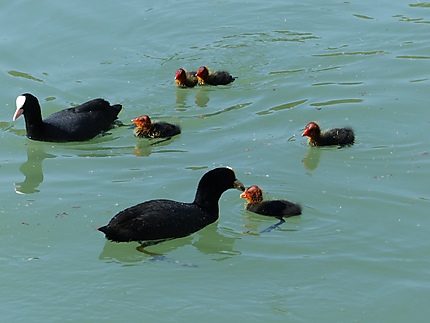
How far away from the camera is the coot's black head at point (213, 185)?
9125mm

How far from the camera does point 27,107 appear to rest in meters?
11.7

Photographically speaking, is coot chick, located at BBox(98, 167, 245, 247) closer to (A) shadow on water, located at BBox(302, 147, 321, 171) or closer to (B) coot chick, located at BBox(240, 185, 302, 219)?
(B) coot chick, located at BBox(240, 185, 302, 219)

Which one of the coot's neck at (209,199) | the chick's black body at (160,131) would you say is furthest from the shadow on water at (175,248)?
the chick's black body at (160,131)

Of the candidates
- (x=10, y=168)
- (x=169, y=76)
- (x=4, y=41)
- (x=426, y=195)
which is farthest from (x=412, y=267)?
(x=4, y=41)

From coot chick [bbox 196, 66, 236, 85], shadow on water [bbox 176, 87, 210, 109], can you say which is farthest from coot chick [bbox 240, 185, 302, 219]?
coot chick [bbox 196, 66, 236, 85]

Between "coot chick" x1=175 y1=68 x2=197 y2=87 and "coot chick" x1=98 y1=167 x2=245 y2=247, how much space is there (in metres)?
3.83

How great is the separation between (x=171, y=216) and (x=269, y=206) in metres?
0.93

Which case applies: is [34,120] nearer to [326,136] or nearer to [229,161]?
[229,161]

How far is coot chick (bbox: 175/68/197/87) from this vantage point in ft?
42.1

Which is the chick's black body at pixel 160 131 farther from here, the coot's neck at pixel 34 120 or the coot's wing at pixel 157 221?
the coot's wing at pixel 157 221

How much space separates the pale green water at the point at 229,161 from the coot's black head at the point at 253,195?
27 centimetres

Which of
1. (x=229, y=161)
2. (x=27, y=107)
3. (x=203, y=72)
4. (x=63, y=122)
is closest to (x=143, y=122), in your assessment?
(x=63, y=122)

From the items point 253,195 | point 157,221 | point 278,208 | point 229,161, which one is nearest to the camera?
point 157,221

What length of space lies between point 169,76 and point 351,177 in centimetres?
405
